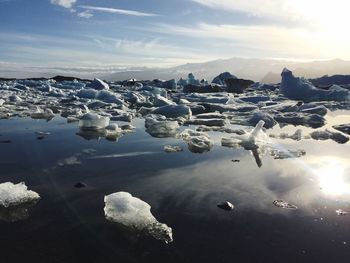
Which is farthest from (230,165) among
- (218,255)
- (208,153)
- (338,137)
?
(338,137)

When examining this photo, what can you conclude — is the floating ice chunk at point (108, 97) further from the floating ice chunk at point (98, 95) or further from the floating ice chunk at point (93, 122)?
the floating ice chunk at point (93, 122)

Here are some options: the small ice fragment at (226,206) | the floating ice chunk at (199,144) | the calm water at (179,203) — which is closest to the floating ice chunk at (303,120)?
the calm water at (179,203)

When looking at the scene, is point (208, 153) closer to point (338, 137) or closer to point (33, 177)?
point (33, 177)

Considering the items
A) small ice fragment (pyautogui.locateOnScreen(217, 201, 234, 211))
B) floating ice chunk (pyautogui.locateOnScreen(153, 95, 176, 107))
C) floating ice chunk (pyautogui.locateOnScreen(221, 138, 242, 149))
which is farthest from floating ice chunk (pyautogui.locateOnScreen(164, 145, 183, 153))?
floating ice chunk (pyautogui.locateOnScreen(153, 95, 176, 107))

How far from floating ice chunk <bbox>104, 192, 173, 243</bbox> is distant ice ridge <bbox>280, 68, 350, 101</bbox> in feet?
48.4

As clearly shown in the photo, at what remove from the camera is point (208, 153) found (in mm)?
4633

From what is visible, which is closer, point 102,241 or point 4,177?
point 102,241

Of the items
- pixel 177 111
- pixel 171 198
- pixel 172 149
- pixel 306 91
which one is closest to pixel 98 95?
pixel 177 111

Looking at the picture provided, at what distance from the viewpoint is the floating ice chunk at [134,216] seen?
7.70ft

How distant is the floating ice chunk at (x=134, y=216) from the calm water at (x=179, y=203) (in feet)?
0.23

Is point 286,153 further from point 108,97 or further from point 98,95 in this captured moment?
point 98,95

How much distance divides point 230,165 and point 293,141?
2.11 metres

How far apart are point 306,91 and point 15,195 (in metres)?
15.0

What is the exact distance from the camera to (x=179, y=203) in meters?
2.89
